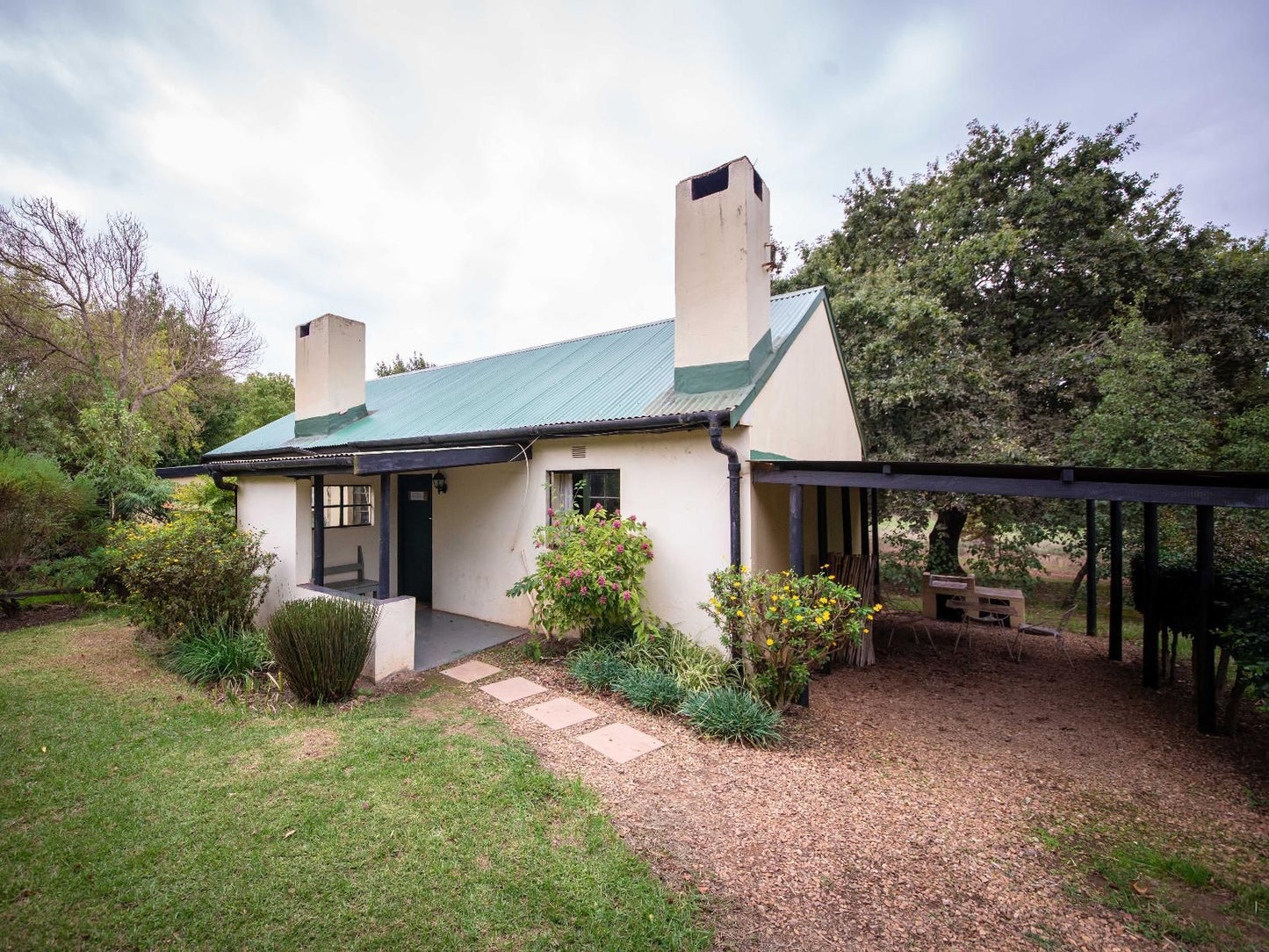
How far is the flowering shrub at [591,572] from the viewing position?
5969mm

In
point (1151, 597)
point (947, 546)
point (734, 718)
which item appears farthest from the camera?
point (947, 546)

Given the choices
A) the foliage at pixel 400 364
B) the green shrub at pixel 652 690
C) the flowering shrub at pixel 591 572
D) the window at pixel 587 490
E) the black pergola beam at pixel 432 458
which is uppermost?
the foliage at pixel 400 364

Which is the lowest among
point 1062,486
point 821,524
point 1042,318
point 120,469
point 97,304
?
point 821,524

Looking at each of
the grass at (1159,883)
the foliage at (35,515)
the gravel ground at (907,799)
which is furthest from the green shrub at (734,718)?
the foliage at (35,515)

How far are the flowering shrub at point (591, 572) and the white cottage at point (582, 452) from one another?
0.50 metres

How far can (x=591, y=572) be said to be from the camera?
233 inches

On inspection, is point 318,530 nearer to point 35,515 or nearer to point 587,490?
point 587,490

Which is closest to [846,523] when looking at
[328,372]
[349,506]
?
[349,506]

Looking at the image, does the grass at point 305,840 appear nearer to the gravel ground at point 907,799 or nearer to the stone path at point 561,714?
the gravel ground at point 907,799

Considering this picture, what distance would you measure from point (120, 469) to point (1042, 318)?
2095 cm

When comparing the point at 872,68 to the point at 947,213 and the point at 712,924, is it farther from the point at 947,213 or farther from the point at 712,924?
the point at 712,924

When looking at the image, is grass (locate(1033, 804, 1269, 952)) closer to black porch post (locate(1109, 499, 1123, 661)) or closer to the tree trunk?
black porch post (locate(1109, 499, 1123, 661))

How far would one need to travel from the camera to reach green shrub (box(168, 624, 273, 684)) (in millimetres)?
6039

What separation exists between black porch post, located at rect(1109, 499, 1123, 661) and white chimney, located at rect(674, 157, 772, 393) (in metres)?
5.42
